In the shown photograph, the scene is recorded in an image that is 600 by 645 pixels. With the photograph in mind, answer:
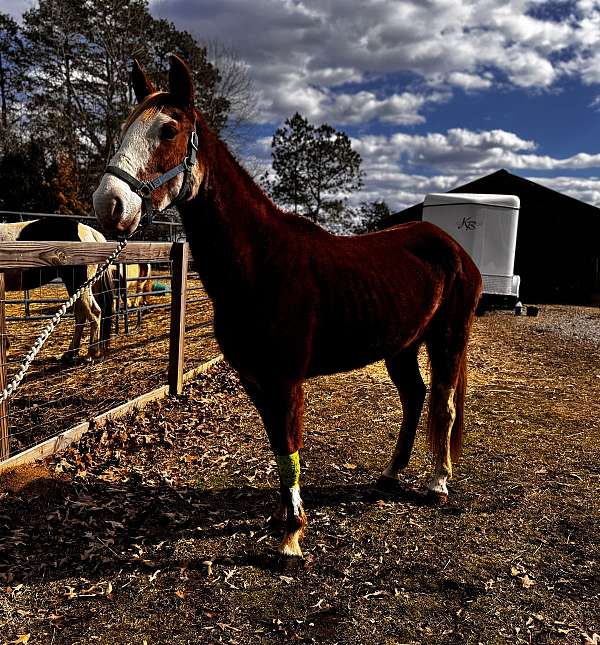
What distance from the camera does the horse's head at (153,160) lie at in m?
2.25

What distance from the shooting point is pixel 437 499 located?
3.72 meters

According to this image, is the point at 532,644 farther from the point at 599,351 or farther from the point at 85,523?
the point at 599,351

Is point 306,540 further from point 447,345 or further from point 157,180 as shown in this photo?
point 157,180

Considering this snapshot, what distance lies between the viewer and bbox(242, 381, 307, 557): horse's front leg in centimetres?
289

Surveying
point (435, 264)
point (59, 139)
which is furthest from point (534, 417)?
point (59, 139)

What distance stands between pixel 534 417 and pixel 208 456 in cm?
374

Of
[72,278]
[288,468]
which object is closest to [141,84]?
[288,468]

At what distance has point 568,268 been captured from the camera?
21.8 m

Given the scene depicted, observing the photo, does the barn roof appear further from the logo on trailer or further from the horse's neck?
the horse's neck

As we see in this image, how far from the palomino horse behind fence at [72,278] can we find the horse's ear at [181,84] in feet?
17.8

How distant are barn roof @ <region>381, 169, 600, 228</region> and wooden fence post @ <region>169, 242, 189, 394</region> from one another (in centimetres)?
1698

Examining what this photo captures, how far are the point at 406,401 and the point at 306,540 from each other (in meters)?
1.42

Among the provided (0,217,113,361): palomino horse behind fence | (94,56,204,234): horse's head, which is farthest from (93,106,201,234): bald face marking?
(0,217,113,361): palomino horse behind fence

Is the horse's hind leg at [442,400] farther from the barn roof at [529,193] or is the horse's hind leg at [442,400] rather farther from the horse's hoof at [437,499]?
the barn roof at [529,193]
